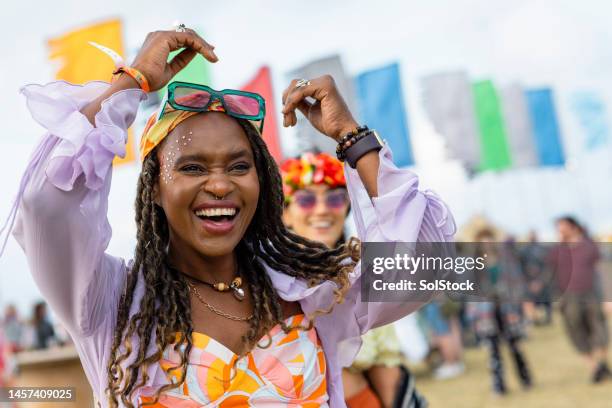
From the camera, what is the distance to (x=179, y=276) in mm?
2232

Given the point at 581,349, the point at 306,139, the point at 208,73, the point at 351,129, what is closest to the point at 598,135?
the point at 581,349

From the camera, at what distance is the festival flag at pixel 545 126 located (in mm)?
13961

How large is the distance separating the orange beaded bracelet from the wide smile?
0.36 m

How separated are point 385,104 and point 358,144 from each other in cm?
695

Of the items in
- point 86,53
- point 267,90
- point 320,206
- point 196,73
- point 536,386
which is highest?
point 86,53

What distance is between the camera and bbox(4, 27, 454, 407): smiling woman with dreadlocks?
184cm

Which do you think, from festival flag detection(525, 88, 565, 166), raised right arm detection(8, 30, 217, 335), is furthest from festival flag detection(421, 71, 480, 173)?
raised right arm detection(8, 30, 217, 335)

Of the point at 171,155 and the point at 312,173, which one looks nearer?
the point at 171,155

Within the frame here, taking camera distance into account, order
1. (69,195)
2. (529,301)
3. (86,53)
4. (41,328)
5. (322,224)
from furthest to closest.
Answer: (41,328) → (529,301) → (86,53) → (322,224) → (69,195)

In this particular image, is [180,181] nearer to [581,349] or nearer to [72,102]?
[72,102]

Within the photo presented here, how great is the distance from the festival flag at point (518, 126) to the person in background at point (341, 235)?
33.3 feet

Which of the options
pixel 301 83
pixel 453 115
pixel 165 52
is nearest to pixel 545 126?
pixel 453 115

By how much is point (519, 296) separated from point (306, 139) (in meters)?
6.15

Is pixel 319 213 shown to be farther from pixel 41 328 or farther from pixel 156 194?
pixel 41 328
